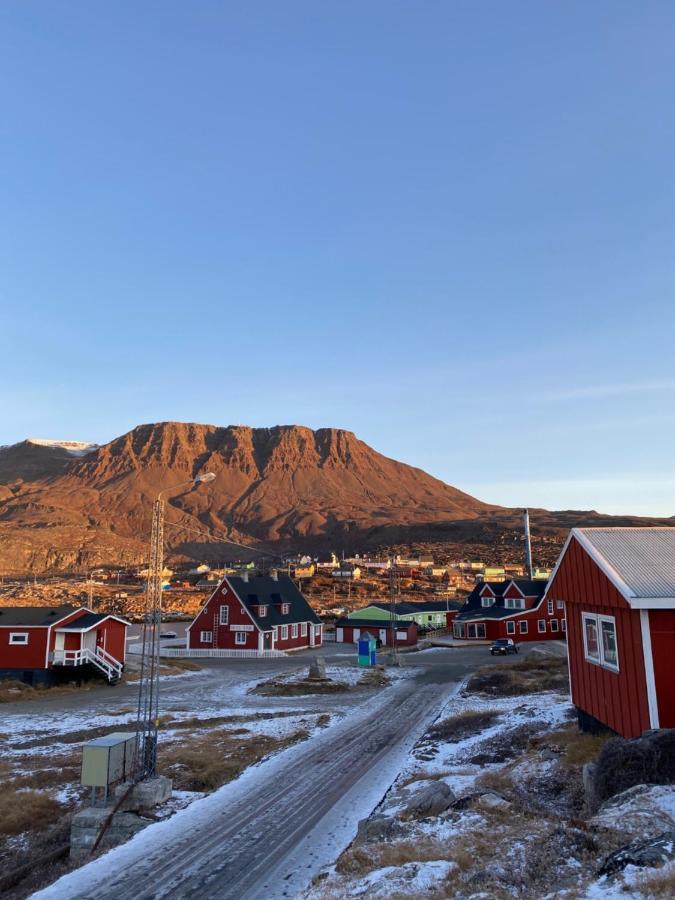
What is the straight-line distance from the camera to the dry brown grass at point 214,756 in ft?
60.1

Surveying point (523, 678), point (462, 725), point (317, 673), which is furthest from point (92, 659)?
point (462, 725)

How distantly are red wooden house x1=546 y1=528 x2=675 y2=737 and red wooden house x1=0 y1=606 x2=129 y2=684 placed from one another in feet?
113

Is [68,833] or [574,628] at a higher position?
[574,628]

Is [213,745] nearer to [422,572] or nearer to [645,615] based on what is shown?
[645,615]

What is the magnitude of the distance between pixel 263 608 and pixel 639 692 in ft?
175

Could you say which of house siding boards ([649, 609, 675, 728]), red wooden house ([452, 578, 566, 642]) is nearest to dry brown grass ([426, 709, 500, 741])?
house siding boards ([649, 609, 675, 728])

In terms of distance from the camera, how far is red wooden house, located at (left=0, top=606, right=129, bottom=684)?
42.0 metres

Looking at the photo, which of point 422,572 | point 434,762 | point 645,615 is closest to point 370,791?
point 434,762

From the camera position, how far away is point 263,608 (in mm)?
64250

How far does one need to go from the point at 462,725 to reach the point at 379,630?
164 feet

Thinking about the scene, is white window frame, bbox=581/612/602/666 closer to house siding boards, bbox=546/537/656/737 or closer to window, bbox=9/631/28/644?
house siding boards, bbox=546/537/656/737

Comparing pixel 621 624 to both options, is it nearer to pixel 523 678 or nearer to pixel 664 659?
pixel 664 659

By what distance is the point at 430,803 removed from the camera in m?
13.2

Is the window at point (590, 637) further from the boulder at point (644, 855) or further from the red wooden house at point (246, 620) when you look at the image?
the red wooden house at point (246, 620)
